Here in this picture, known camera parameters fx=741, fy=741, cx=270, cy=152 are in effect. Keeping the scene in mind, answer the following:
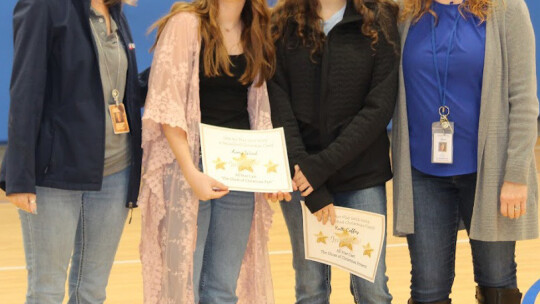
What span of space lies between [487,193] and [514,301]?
448mm

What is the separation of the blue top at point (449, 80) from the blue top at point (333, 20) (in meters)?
0.25

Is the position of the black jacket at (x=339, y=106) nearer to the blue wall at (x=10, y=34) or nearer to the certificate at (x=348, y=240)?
the certificate at (x=348, y=240)

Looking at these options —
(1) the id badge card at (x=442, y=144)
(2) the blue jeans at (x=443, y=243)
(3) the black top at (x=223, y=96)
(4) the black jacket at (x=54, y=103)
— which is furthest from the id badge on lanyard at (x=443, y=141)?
(4) the black jacket at (x=54, y=103)

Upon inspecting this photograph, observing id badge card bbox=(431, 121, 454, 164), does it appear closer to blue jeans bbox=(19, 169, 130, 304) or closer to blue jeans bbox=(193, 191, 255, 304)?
blue jeans bbox=(193, 191, 255, 304)

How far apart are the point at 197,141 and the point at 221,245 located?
39 centimetres

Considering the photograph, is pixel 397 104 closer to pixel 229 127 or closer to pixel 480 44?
pixel 480 44

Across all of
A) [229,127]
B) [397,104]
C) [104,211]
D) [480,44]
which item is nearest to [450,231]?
[397,104]

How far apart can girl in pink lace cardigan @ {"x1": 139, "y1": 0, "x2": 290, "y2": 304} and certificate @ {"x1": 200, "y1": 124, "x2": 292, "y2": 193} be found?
0.17 ft

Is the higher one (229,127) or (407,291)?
(229,127)

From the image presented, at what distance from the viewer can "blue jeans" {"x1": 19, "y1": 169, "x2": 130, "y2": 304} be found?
2.36 metres

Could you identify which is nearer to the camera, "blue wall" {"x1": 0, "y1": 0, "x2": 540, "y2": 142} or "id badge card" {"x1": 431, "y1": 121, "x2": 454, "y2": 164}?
"id badge card" {"x1": 431, "y1": 121, "x2": 454, "y2": 164}

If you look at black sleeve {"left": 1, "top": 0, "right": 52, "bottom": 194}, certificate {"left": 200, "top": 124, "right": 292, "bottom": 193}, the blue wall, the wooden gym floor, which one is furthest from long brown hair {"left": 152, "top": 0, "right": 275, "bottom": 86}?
the blue wall

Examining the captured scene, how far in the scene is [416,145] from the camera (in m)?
2.65

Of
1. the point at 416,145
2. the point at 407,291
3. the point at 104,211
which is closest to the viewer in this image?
the point at 104,211
